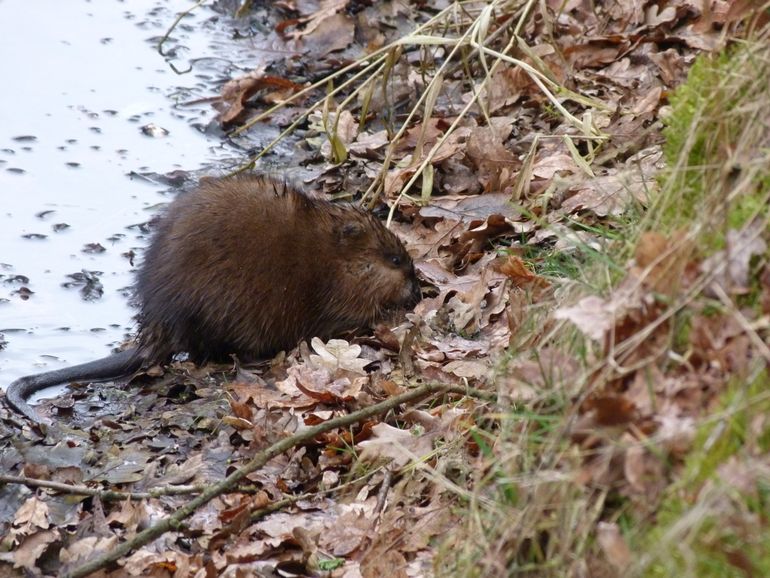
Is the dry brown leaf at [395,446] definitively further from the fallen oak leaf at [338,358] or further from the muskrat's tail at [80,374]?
the muskrat's tail at [80,374]

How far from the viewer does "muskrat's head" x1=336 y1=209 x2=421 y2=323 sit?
6574 millimetres

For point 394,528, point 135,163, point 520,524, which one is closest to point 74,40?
point 135,163

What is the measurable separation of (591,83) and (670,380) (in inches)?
199

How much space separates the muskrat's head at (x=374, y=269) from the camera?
6.57m

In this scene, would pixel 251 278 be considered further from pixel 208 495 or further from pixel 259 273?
pixel 208 495

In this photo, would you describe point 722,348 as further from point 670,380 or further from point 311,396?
point 311,396

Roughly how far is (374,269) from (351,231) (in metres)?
0.27

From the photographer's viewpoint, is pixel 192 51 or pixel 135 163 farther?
pixel 192 51

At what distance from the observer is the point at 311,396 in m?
5.15

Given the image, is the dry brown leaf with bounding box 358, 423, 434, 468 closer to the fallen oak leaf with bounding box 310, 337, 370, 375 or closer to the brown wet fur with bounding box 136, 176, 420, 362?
the fallen oak leaf with bounding box 310, 337, 370, 375

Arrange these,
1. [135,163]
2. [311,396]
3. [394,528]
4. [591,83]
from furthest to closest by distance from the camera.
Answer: [135,163] < [591,83] < [311,396] < [394,528]

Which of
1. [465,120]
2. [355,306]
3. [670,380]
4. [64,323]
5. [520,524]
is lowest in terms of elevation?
[64,323]

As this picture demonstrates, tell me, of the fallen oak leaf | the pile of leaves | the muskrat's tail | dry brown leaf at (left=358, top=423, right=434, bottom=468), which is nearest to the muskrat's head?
the pile of leaves

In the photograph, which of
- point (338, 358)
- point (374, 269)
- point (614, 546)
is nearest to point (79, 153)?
point (374, 269)
